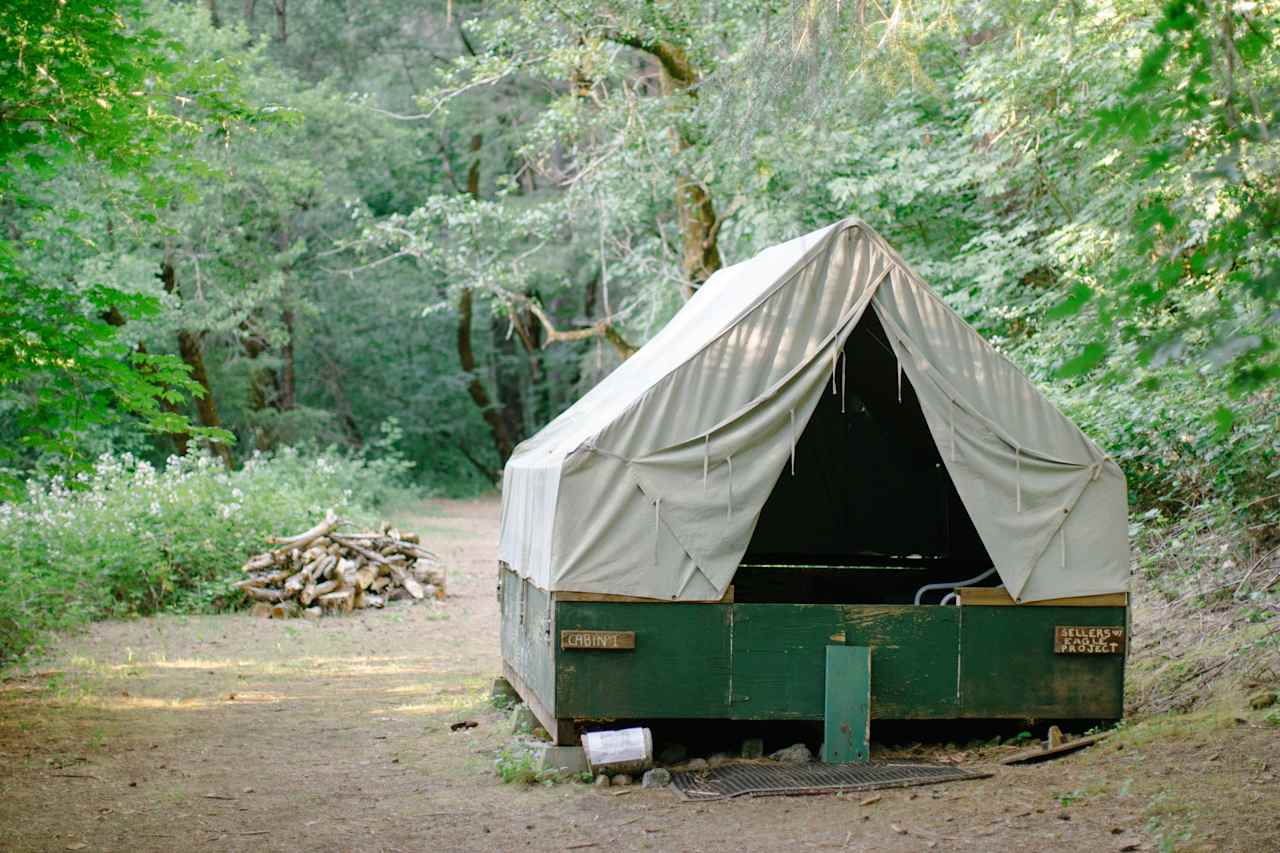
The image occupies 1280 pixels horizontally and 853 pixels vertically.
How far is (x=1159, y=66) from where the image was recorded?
132 inches

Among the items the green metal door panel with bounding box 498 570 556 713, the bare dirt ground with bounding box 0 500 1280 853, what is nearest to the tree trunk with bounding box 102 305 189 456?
the bare dirt ground with bounding box 0 500 1280 853

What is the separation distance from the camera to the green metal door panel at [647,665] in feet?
20.4

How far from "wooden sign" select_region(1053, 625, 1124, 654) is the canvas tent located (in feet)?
0.66

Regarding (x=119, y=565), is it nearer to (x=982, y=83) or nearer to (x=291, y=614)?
(x=291, y=614)

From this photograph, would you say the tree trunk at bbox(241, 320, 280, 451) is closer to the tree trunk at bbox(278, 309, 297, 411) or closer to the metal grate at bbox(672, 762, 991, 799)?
the tree trunk at bbox(278, 309, 297, 411)

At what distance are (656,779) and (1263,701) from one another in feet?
10.2

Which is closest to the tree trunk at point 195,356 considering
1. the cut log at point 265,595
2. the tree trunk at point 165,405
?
the tree trunk at point 165,405

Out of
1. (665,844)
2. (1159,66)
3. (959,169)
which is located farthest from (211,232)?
(1159,66)

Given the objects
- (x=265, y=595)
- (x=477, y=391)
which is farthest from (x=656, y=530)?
(x=477, y=391)

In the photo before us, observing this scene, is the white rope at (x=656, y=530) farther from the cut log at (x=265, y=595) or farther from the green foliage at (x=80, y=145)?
the cut log at (x=265, y=595)

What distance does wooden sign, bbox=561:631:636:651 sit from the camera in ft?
20.2

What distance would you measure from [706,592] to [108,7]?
475 cm

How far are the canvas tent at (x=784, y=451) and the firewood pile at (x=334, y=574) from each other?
7.03 metres

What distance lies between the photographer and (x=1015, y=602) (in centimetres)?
653
